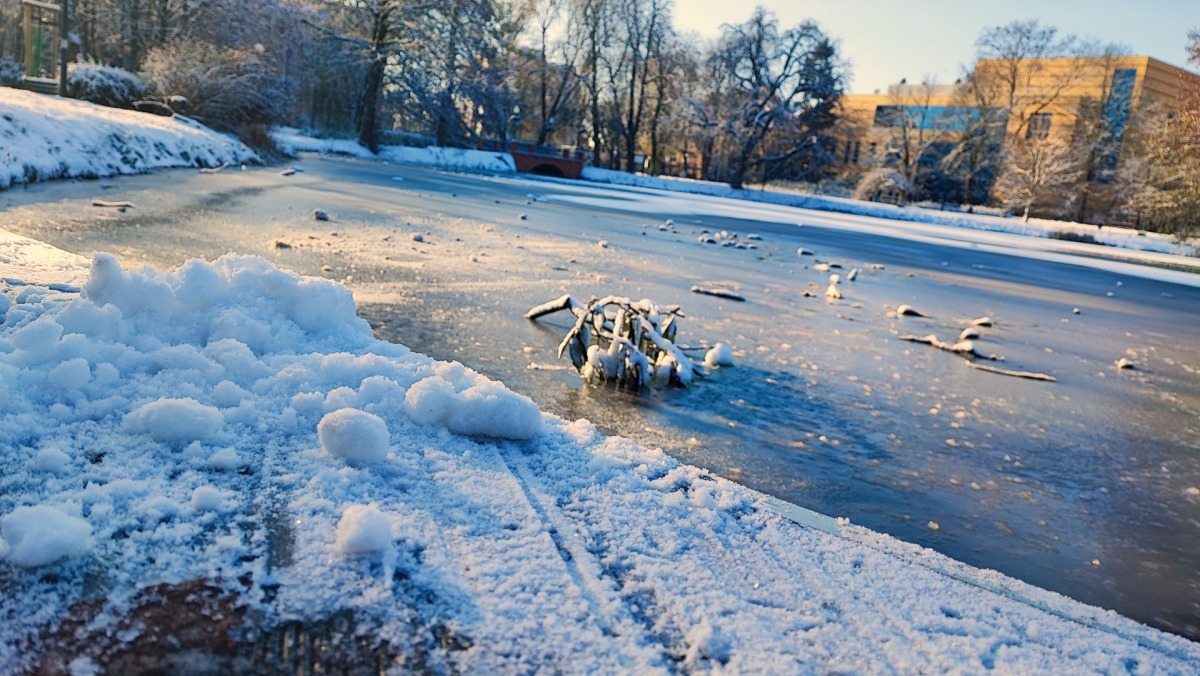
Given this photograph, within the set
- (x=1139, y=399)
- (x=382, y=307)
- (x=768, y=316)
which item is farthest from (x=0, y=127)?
(x=1139, y=399)

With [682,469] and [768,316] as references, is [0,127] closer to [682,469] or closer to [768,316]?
[768,316]

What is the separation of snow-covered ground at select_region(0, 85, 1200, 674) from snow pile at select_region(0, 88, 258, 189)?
6.90 m

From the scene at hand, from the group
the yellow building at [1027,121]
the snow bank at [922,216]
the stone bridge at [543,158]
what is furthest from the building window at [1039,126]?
the stone bridge at [543,158]

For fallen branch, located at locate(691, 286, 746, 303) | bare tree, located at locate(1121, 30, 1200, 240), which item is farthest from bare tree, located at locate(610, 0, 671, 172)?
fallen branch, located at locate(691, 286, 746, 303)

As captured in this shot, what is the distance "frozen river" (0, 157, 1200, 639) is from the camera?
2473 mm

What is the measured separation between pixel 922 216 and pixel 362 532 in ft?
115

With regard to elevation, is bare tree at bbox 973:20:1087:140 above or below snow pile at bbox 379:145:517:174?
above

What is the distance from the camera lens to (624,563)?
1.51 m

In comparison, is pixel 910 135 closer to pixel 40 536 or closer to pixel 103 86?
pixel 103 86

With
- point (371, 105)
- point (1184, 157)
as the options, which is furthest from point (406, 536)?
point (371, 105)

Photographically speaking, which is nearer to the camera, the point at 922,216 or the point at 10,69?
the point at 10,69

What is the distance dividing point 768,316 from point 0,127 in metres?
7.90

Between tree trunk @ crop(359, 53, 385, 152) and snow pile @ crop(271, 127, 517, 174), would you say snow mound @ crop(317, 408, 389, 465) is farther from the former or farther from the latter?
tree trunk @ crop(359, 53, 385, 152)

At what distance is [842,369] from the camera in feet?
14.1
